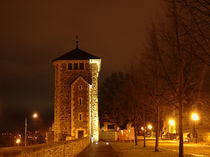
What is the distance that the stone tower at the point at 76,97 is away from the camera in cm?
4681

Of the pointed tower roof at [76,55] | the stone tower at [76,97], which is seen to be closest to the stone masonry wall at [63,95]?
the stone tower at [76,97]

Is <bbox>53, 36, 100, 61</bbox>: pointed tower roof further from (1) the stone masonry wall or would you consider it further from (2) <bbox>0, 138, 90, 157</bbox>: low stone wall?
(2) <bbox>0, 138, 90, 157</bbox>: low stone wall

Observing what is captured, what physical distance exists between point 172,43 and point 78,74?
3302 centimetres

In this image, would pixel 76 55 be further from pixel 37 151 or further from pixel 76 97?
pixel 37 151

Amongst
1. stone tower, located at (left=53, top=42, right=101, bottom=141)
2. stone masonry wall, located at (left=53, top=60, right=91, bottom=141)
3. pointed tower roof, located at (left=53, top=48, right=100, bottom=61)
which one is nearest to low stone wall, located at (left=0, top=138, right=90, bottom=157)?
stone tower, located at (left=53, top=42, right=101, bottom=141)

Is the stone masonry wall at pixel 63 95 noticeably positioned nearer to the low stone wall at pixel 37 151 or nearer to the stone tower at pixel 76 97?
the stone tower at pixel 76 97

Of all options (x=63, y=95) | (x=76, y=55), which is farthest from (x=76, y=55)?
(x=63, y=95)

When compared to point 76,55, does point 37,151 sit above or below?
below

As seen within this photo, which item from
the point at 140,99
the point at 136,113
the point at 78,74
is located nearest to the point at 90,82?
the point at 78,74

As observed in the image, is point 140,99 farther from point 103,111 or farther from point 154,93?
point 103,111

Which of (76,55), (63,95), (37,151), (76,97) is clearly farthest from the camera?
(76,55)

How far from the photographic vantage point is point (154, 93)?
953 inches

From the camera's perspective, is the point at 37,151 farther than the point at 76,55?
No

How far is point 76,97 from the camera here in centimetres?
4750
